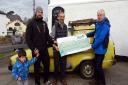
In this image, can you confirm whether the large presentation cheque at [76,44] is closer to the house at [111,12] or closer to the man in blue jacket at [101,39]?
the man in blue jacket at [101,39]

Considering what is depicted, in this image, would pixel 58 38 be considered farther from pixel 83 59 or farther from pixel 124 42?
pixel 124 42

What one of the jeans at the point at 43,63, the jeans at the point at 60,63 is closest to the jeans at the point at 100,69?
the jeans at the point at 60,63

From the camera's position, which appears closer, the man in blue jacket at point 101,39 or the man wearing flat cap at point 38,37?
the man in blue jacket at point 101,39

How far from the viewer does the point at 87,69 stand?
9250mm

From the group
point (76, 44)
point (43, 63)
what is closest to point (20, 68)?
point (43, 63)

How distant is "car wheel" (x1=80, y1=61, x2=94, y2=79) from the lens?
923 cm

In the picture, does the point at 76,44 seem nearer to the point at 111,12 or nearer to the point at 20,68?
the point at 20,68

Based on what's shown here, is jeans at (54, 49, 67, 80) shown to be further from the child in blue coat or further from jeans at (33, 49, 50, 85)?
the child in blue coat

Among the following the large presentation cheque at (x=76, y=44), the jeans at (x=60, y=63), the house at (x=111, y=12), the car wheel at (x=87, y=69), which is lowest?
the car wheel at (x=87, y=69)

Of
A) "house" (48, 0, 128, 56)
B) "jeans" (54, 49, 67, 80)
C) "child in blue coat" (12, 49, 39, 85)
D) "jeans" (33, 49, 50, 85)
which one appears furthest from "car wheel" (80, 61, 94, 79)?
"house" (48, 0, 128, 56)

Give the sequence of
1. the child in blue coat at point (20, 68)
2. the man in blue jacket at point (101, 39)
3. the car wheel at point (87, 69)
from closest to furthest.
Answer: the child in blue coat at point (20, 68) < the man in blue jacket at point (101, 39) < the car wheel at point (87, 69)

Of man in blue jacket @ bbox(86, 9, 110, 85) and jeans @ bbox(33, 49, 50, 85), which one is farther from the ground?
man in blue jacket @ bbox(86, 9, 110, 85)

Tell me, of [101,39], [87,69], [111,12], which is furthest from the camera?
[111,12]

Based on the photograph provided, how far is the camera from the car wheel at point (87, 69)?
9.23 metres
